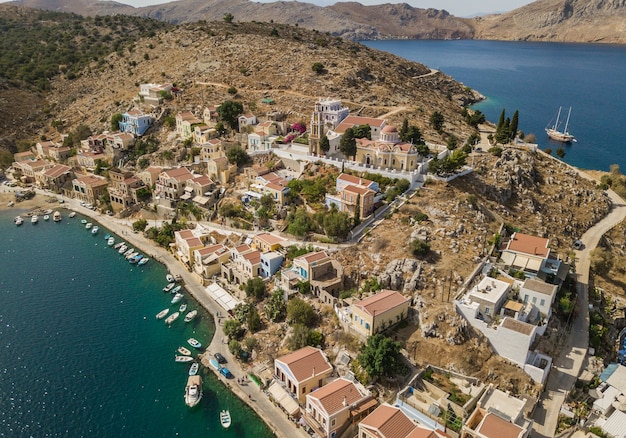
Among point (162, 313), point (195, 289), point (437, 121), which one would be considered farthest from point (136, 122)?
point (437, 121)

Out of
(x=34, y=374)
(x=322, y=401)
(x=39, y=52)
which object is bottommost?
(x=34, y=374)

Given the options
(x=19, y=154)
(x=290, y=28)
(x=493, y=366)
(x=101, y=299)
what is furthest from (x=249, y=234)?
(x=290, y=28)

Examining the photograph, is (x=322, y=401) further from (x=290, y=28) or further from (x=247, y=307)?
(x=290, y=28)

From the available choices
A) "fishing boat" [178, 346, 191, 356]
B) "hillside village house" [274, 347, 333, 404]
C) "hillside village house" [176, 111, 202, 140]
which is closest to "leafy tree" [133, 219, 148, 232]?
"hillside village house" [176, 111, 202, 140]

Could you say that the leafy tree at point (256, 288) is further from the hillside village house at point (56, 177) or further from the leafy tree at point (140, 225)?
the hillside village house at point (56, 177)

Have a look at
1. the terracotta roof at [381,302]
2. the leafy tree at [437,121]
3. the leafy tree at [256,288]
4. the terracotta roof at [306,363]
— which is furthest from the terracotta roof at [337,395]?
the leafy tree at [437,121]

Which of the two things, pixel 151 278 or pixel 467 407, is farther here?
pixel 151 278

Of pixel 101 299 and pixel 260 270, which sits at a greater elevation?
pixel 260 270
